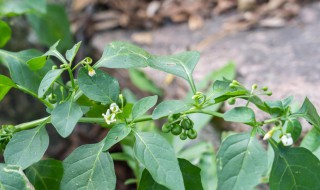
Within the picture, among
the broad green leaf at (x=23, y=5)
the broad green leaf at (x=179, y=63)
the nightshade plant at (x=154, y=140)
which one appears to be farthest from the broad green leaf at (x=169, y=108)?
the broad green leaf at (x=23, y=5)

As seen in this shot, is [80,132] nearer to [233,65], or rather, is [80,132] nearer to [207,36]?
[207,36]

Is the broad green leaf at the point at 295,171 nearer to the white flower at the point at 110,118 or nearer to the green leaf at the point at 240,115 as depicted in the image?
the green leaf at the point at 240,115

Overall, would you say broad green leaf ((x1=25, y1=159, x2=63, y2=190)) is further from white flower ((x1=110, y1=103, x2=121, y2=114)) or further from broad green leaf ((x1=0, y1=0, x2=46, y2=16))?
broad green leaf ((x1=0, y1=0, x2=46, y2=16))

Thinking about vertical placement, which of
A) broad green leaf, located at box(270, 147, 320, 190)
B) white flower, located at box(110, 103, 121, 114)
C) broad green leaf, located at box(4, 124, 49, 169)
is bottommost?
broad green leaf, located at box(270, 147, 320, 190)

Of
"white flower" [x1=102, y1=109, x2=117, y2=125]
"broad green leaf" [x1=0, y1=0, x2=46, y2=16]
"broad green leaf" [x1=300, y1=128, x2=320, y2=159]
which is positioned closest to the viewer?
"white flower" [x1=102, y1=109, x2=117, y2=125]

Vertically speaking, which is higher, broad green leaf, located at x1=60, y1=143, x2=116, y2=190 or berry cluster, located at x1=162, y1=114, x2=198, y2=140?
berry cluster, located at x1=162, y1=114, x2=198, y2=140

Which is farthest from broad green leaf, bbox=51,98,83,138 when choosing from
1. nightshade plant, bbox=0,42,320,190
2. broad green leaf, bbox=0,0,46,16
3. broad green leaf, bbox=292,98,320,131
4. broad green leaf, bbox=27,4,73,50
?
broad green leaf, bbox=27,4,73,50

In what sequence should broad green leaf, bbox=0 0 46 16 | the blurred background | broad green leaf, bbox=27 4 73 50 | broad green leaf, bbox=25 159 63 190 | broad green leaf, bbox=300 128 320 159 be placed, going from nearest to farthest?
broad green leaf, bbox=25 159 63 190, broad green leaf, bbox=300 128 320 159, broad green leaf, bbox=0 0 46 16, the blurred background, broad green leaf, bbox=27 4 73 50
